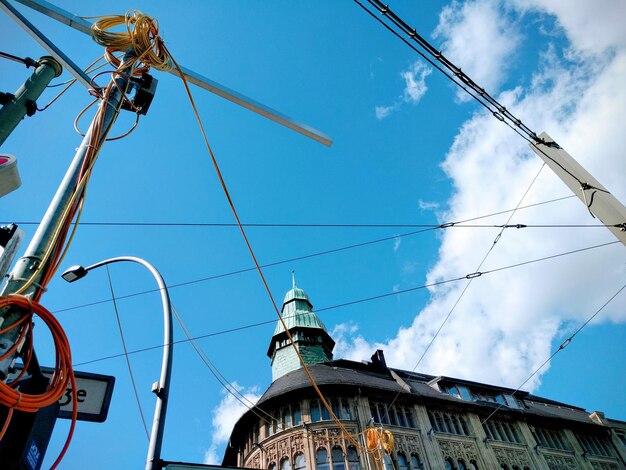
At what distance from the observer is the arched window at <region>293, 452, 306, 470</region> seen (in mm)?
23922

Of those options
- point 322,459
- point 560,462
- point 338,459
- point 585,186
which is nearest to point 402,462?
point 338,459

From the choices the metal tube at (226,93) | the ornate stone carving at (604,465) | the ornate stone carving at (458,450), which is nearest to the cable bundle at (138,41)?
the metal tube at (226,93)

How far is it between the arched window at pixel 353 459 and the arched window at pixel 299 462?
114 inches

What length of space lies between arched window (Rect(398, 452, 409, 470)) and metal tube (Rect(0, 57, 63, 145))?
1117 inches

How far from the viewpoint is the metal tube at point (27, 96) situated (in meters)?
2.98

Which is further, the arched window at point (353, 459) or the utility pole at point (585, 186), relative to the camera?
the arched window at point (353, 459)

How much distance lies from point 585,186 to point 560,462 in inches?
1302

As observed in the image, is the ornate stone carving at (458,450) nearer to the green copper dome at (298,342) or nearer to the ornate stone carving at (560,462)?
the ornate stone carving at (560,462)

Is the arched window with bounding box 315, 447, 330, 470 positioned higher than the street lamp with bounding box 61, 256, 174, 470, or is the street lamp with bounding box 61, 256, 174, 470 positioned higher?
the arched window with bounding box 315, 447, 330, 470

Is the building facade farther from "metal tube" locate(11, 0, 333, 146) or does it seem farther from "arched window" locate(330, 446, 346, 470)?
"metal tube" locate(11, 0, 333, 146)

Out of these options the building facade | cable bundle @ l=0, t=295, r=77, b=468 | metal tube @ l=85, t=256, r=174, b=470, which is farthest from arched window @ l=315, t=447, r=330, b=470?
cable bundle @ l=0, t=295, r=77, b=468

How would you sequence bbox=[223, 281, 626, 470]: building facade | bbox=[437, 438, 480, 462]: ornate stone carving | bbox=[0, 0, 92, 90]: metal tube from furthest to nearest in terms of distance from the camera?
bbox=[437, 438, 480, 462]: ornate stone carving < bbox=[223, 281, 626, 470]: building facade < bbox=[0, 0, 92, 90]: metal tube

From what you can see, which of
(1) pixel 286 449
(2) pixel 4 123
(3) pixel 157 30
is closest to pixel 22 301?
(2) pixel 4 123

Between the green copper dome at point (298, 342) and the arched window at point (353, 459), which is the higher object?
the green copper dome at point (298, 342)
